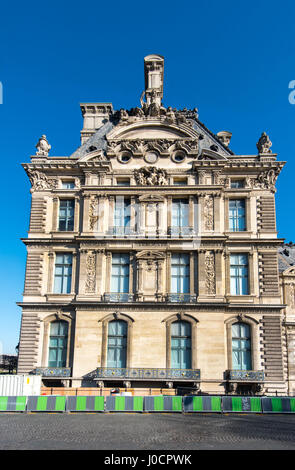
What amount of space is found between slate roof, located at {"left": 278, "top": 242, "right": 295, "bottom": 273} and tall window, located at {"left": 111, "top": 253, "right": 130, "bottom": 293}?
1553 cm

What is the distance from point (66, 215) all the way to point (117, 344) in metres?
10.7

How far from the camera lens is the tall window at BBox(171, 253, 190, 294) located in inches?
1318

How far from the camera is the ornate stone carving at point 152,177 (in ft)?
117

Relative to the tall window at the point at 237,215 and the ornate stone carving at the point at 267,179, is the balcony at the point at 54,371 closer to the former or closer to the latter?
the tall window at the point at 237,215

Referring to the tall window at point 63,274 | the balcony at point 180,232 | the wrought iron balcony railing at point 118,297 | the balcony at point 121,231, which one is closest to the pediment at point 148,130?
the balcony at point 121,231

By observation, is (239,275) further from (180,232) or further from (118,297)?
(118,297)

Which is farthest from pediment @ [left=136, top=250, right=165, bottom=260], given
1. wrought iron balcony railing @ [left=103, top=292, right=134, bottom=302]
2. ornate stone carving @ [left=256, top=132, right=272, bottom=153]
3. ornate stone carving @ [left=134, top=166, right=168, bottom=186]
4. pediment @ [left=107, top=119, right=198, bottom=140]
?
ornate stone carving @ [left=256, top=132, right=272, bottom=153]

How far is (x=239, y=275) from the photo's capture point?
34031mm

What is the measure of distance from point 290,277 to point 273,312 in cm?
964

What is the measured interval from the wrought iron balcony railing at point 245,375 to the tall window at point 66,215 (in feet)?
51.0

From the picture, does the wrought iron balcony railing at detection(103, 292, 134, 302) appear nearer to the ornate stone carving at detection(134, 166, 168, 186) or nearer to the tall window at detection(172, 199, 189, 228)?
the tall window at detection(172, 199, 189, 228)

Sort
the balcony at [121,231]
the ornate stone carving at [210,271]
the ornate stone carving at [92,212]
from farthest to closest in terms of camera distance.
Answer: the ornate stone carving at [92,212]
the balcony at [121,231]
the ornate stone carving at [210,271]

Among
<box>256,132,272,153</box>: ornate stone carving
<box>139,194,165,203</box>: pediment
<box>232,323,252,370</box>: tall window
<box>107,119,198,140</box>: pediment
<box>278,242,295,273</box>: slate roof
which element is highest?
<box>107,119,198,140</box>: pediment

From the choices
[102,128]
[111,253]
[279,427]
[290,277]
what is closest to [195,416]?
[279,427]
